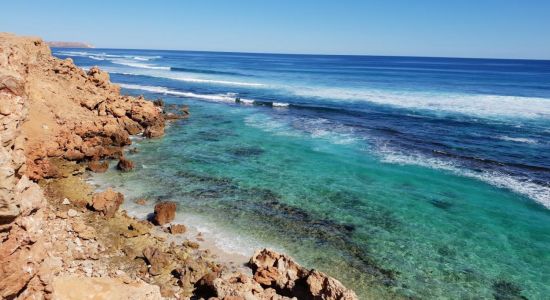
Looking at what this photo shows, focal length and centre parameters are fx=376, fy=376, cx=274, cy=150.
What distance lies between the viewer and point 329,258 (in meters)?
14.9

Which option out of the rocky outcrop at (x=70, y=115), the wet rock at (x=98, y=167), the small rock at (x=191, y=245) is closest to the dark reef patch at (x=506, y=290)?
the small rock at (x=191, y=245)

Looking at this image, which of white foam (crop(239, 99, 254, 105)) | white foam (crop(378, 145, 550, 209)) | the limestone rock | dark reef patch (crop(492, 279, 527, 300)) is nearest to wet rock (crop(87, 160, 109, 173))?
the limestone rock

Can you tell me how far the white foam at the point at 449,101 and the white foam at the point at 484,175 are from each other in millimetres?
21841

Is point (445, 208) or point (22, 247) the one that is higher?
point (22, 247)

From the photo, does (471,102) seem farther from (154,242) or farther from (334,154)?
(154,242)

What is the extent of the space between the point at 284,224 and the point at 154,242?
574 cm

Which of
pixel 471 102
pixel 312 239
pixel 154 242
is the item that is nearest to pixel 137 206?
pixel 154 242

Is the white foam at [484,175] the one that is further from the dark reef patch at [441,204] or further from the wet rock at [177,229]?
the wet rock at [177,229]

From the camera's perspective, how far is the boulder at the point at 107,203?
54.4 feet

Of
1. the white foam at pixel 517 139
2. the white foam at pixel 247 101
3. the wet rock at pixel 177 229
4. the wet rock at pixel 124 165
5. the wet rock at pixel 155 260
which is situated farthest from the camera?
the white foam at pixel 247 101

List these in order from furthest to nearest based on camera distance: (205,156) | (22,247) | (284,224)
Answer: (205,156)
(284,224)
(22,247)

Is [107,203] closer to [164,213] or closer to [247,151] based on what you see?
[164,213]

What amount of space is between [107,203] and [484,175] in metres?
22.7

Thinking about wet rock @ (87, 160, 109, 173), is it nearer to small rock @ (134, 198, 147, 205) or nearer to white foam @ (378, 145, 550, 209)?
small rock @ (134, 198, 147, 205)
